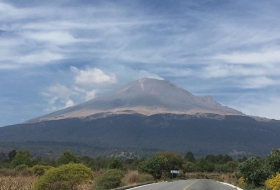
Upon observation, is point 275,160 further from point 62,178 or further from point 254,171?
point 62,178

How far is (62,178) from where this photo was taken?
79.5ft

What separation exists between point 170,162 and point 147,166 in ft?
48.9

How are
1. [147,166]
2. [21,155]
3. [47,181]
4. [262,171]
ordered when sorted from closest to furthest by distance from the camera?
[47,181]
[262,171]
[147,166]
[21,155]

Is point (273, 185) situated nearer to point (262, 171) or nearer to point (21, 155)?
point (262, 171)

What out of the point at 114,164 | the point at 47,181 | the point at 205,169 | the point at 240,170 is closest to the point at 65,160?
the point at 114,164

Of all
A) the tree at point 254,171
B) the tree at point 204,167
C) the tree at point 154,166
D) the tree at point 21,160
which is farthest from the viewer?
the tree at point 204,167

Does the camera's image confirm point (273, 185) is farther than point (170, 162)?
No

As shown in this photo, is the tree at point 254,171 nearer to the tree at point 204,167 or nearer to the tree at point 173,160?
the tree at point 173,160

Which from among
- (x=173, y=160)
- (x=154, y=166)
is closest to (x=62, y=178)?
(x=154, y=166)

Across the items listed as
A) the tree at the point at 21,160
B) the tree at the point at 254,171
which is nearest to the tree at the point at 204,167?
the tree at the point at 21,160

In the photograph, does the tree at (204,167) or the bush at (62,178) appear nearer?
the bush at (62,178)

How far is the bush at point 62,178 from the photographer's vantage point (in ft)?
77.0

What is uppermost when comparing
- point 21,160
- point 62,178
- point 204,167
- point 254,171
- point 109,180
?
point 21,160

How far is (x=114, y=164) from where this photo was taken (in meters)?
64.8
